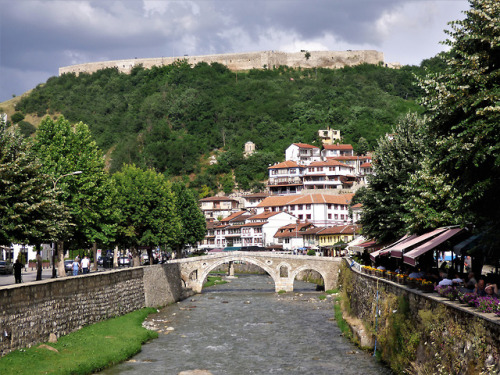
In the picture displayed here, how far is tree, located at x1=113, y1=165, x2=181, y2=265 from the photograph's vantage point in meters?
67.0

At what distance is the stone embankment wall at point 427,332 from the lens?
55.0 feet

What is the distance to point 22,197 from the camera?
3306 centimetres

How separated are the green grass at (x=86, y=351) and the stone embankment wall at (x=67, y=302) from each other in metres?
0.58

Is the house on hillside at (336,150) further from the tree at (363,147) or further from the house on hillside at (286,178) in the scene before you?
the house on hillside at (286,178)

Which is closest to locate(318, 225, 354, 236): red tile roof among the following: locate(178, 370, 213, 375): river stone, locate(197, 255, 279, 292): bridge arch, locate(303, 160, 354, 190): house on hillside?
locate(197, 255, 279, 292): bridge arch

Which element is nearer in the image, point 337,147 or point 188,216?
point 188,216

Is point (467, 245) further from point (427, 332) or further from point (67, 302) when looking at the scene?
point (67, 302)

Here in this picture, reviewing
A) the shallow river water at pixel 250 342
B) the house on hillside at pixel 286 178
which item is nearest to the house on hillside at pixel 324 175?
the house on hillside at pixel 286 178

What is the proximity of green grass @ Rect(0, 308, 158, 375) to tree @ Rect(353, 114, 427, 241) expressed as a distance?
16464mm

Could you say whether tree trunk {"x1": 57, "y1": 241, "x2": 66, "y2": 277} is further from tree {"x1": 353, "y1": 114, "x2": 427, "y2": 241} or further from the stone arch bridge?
the stone arch bridge

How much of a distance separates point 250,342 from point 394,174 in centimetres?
1379

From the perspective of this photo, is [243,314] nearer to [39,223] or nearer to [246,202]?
[39,223]

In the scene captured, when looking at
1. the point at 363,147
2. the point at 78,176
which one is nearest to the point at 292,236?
the point at 363,147

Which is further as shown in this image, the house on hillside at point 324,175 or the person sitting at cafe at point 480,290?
the house on hillside at point 324,175
